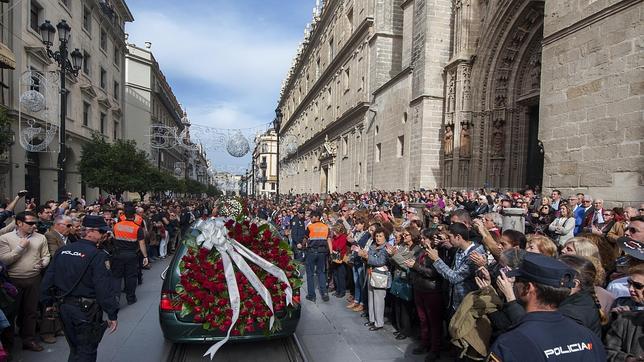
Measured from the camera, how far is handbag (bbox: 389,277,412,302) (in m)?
5.97

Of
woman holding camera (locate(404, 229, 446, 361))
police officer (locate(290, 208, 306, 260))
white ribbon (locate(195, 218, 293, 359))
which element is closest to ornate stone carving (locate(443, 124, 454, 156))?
police officer (locate(290, 208, 306, 260))

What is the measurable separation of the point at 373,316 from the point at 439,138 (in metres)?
12.3

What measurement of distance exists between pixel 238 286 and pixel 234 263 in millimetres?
278

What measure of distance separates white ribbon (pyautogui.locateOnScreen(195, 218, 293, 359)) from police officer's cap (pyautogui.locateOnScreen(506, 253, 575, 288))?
10.7 feet

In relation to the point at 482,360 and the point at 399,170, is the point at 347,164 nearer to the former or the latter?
the point at 399,170

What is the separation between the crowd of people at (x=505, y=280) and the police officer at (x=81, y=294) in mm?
3391

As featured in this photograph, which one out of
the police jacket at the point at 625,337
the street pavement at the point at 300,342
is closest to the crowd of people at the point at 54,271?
the street pavement at the point at 300,342

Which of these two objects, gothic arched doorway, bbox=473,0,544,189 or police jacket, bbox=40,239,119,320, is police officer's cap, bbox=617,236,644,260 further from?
gothic arched doorway, bbox=473,0,544,189

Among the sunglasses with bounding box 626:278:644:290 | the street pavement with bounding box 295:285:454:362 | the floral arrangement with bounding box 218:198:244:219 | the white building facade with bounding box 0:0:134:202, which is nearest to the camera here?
the sunglasses with bounding box 626:278:644:290

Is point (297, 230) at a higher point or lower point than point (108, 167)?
lower

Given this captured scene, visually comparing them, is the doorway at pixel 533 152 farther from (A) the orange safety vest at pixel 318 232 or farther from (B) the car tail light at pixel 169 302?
(B) the car tail light at pixel 169 302

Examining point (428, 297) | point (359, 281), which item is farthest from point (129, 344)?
point (428, 297)

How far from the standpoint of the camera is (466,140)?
15320 mm

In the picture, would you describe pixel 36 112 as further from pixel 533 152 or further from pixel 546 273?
pixel 546 273
